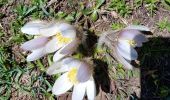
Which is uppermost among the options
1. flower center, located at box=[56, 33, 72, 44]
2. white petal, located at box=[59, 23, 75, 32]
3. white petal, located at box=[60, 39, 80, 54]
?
white petal, located at box=[59, 23, 75, 32]

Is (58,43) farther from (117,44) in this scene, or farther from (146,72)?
(146,72)

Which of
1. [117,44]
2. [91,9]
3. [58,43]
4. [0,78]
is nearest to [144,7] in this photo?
[91,9]

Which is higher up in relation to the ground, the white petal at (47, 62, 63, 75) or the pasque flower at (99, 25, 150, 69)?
the pasque flower at (99, 25, 150, 69)

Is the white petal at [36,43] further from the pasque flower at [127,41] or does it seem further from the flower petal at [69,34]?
the pasque flower at [127,41]

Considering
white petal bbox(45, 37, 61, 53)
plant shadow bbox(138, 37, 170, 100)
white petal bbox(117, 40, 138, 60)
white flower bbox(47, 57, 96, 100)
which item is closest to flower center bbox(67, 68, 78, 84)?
white flower bbox(47, 57, 96, 100)

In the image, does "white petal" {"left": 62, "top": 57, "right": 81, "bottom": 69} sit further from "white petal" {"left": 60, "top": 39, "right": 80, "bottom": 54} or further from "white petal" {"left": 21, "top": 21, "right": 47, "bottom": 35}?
"white petal" {"left": 21, "top": 21, "right": 47, "bottom": 35}

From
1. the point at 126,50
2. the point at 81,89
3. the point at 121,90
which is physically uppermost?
the point at 126,50
